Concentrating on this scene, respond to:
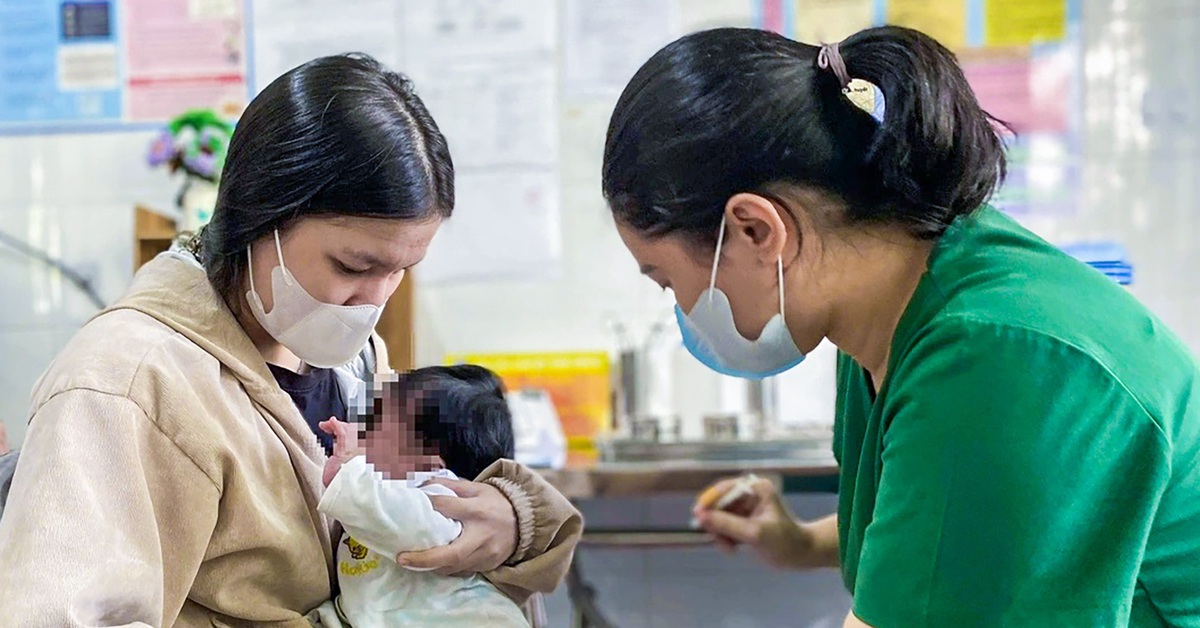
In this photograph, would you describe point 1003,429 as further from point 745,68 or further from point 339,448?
point 339,448

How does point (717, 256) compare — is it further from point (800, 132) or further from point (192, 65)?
point (192, 65)

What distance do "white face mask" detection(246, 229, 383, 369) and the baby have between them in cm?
8

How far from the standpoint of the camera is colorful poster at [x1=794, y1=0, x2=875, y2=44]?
2518 millimetres

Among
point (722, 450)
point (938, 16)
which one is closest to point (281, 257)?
point (722, 450)

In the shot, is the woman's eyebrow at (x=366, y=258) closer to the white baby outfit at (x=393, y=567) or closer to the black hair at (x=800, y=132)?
the white baby outfit at (x=393, y=567)

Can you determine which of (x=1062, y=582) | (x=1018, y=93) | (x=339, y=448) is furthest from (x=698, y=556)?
(x=1062, y=582)

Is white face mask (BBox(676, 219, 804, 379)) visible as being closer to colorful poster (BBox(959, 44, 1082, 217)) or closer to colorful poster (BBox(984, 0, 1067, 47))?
colorful poster (BBox(959, 44, 1082, 217))

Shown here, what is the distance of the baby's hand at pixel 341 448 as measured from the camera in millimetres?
982

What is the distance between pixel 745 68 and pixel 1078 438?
365 mm

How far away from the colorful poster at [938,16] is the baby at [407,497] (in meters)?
1.86

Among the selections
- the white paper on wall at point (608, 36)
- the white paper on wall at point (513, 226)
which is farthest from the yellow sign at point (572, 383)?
the white paper on wall at point (608, 36)

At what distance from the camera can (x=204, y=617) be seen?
37.6 inches

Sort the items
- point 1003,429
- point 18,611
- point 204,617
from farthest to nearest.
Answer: point 204,617 → point 18,611 → point 1003,429

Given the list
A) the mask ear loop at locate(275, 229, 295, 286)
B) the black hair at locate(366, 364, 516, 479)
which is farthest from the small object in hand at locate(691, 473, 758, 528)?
the mask ear loop at locate(275, 229, 295, 286)
